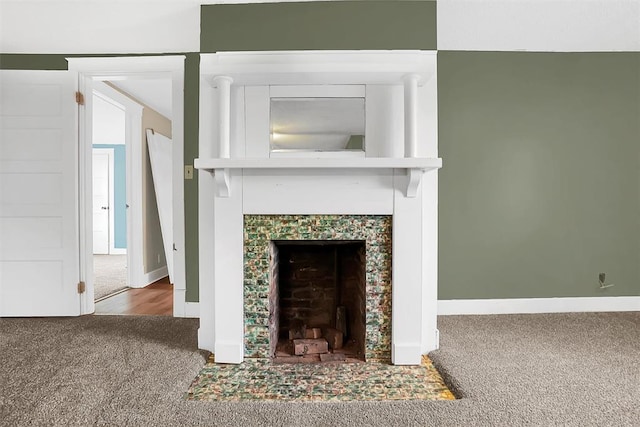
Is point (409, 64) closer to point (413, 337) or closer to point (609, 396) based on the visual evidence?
point (413, 337)

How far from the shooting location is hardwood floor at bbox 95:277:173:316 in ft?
10.1

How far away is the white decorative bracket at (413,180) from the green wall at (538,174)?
3.33ft

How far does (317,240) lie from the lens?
2115 mm

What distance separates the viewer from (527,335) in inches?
96.7

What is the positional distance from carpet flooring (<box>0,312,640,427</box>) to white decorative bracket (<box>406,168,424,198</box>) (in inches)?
39.4

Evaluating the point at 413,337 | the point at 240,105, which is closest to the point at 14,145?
the point at 240,105

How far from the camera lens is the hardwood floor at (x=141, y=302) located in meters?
3.06

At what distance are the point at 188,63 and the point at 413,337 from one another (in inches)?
104

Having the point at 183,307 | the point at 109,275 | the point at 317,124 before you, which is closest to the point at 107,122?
the point at 109,275

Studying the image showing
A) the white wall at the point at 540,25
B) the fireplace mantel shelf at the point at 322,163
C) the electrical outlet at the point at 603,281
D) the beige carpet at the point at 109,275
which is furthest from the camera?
the beige carpet at the point at 109,275

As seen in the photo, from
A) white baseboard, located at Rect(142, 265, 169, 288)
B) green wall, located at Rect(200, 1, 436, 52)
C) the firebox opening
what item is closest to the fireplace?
the firebox opening

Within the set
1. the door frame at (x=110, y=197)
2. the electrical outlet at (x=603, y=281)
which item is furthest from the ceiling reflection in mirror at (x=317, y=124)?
the door frame at (x=110, y=197)

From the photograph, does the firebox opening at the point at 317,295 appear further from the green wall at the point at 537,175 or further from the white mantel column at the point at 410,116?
the green wall at the point at 537,175

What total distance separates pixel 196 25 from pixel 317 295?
228 centimetres
